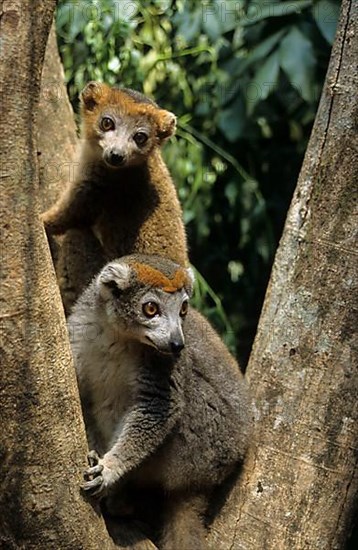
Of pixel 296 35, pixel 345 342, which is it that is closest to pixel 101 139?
pixel 296 35

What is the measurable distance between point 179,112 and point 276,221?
1.20 m

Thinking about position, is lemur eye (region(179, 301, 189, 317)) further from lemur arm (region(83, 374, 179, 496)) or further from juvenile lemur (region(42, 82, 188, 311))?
juvenile lemur (region(42, 82, 188, 311))

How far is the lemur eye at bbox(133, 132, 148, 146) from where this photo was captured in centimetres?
587

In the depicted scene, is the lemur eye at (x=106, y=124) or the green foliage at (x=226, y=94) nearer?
the lemur eye at (x=106, y=124)

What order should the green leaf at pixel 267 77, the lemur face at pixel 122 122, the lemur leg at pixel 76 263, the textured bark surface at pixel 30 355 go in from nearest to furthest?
the textured bark surface at pixel 30 355 < the lemur leg at pixel 76 263 < the lemur face at pixel 122 122 < the green leaf at pixel 267 77

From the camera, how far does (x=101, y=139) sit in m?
5.89

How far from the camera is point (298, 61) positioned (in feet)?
20.7

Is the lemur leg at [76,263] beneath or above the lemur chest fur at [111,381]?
above

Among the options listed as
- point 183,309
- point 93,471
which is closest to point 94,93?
point 183,309

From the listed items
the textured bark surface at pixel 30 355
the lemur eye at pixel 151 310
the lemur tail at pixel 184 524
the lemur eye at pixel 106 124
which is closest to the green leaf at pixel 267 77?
the lemur eye at pixel 106 124

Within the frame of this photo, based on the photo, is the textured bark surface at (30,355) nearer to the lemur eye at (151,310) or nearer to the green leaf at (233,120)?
the lemur eye at (151,310)

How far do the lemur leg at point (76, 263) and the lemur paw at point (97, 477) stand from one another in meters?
1.35

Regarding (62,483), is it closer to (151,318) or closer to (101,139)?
(151,318)

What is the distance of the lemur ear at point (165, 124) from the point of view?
607 centimetres
